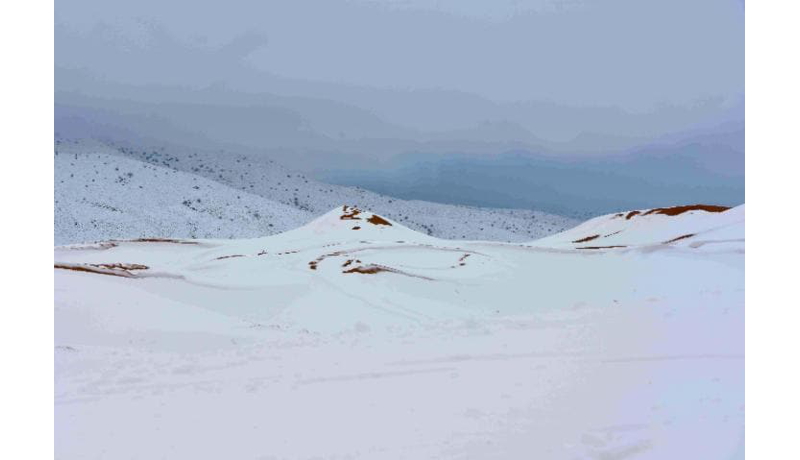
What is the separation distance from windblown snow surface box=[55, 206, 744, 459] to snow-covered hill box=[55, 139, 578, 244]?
5083 millimetres

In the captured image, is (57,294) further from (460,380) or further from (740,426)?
(740,426)

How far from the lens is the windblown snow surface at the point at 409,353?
3.18 meters

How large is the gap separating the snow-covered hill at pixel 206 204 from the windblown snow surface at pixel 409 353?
5083 mm

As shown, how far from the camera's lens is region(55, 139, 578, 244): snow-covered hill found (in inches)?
608

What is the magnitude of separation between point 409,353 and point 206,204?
1458 cm

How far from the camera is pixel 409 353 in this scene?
5.05m

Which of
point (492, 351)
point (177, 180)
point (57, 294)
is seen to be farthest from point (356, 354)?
point (177, 180)

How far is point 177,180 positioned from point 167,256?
944cm

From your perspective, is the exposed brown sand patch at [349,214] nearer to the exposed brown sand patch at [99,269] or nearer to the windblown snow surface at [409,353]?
the windblown snow surface at [409,353]

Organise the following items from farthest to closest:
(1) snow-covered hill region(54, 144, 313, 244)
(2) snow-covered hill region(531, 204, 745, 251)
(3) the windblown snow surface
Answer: (1) snow-covered hill region(54, 144, 313, 244), (2) snow-covered hill region(531, 204, 745, 251), (3) the windblown snow surface

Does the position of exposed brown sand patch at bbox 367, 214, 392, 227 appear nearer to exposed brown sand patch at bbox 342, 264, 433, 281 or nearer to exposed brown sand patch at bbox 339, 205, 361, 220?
exposed brown sand patch at bbox 339, 205, 361, 220

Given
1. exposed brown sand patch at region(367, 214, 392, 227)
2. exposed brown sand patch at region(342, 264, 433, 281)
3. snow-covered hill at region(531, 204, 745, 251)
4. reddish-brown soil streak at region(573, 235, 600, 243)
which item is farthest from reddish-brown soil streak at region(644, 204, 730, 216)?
exposed brown sand patch at region(342, 264, 433, 281)

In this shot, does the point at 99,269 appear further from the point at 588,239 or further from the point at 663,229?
the point at 663,229
